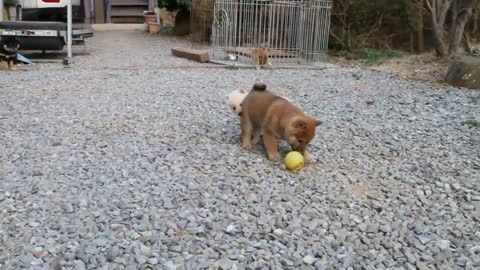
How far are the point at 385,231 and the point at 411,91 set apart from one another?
4706 millimetres

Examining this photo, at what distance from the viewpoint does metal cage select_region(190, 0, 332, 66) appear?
1001 centimetres

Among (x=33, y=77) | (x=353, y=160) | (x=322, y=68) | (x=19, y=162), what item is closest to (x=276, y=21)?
(x=322, y=68)

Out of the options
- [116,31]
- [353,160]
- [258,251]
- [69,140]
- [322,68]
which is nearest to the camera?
[258,251]

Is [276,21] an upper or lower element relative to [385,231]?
upper

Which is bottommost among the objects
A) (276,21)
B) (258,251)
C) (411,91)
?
(258,251)

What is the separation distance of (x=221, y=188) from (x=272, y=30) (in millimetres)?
7213

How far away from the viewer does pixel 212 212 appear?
3.21 m

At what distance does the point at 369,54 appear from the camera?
10.9 meters

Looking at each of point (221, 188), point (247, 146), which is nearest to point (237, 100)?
point (247, 146)

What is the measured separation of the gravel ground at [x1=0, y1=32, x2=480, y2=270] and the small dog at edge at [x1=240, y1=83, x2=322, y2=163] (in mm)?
151

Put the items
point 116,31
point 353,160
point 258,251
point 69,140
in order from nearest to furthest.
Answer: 1. point 258,251
2. point 353,160
3. point 69,140
4. point 116,31

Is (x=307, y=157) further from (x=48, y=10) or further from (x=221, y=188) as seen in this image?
(x=48, y=10)

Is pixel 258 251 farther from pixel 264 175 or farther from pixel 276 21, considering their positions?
pixel 276 21

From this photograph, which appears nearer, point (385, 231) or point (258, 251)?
point (258, 251)
